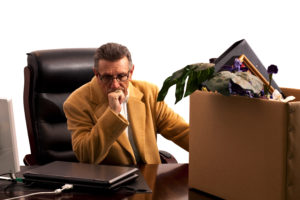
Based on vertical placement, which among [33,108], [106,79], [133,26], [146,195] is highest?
[133,26]

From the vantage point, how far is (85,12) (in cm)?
350

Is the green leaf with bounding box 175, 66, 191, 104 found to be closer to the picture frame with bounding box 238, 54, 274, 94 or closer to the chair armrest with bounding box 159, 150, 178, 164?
the picture frame with bounding box 238, 54, 274, 94

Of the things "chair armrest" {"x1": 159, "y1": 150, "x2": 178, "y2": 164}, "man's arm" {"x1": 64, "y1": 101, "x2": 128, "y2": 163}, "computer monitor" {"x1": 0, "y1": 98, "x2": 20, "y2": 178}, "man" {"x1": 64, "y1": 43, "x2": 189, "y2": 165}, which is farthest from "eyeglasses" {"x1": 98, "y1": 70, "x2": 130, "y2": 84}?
"computer monitor" {"x1": 0, "y1": 98, "x2": 20, "y2": 178}

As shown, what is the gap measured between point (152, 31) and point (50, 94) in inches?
51.4

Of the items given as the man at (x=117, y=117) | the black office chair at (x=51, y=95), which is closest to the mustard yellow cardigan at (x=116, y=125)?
the man at (x=117, y=117)

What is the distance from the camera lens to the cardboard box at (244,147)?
118 cm

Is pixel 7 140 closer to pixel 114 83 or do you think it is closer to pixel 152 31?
pixel 114 83

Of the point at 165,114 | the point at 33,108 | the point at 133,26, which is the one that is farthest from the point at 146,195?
the point at 133,26

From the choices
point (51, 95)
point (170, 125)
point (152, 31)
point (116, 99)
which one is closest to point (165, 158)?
point (170, 125)

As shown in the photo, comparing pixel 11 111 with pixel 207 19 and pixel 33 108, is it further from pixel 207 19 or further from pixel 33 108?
pixel 207 19

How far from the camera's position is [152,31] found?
11.8ft

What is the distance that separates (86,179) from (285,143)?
67 centimetres

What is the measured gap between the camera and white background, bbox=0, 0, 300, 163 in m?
3.45

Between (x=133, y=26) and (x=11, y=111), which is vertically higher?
(x=133, y=26)
